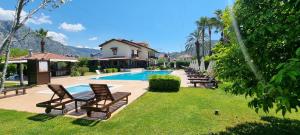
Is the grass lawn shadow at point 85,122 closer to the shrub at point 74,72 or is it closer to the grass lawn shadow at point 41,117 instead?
the grass lawn shadow at point 41,117

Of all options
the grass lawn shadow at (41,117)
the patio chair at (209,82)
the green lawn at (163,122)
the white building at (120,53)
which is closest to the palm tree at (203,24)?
the white building at (120,53)

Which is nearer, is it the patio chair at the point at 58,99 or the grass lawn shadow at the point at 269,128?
the grass lawn shadow at the point at 269,128

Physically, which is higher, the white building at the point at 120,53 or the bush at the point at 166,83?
the white building at the point at 120,53

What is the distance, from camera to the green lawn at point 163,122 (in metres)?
7.70

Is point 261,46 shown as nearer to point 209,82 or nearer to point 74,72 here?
point 209,82

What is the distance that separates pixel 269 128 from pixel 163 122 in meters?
3.39

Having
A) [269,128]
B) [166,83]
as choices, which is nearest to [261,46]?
[269,128]

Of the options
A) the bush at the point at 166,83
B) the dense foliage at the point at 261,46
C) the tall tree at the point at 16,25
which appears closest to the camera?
the tall tree at the point at 16,25

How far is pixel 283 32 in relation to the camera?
3.89 metres

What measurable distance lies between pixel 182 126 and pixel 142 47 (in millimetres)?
59919

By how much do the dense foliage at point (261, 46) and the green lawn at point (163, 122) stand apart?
3062mm

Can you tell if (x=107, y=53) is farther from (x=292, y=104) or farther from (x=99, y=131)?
(x=292, y=104)

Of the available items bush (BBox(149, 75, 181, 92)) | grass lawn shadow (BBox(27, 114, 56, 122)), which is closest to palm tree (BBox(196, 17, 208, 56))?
bush (BBox(149, 75, 181, 92))

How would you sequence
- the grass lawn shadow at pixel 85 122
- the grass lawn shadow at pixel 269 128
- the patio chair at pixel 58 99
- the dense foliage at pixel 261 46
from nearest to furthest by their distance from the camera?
the dense foliage at pixel 261 46 < the grass lawn shadow at pixel 269 128 < the grass lawn shadow at pixel 85 122 < the patio chair at pixel 58 99
